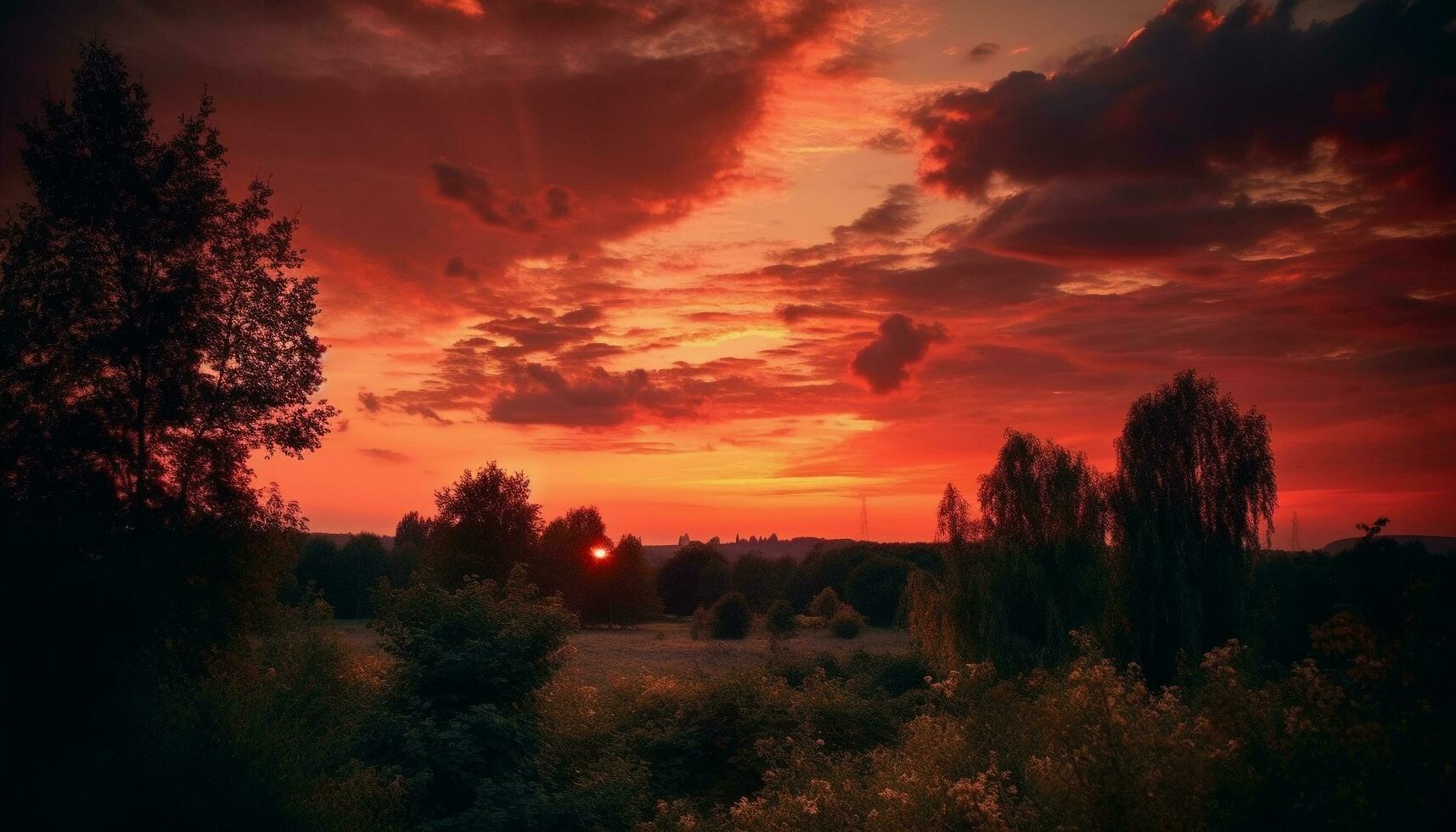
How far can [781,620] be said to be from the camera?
5841cm

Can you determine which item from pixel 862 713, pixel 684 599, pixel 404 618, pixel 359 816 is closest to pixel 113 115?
pixel 404 618

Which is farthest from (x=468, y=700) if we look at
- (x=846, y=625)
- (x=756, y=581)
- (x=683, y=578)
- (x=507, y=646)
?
(x=683, y=578)

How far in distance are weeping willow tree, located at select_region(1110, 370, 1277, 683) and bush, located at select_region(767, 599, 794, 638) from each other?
1243 inches

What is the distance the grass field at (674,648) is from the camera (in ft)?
144

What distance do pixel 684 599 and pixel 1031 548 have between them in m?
70.6

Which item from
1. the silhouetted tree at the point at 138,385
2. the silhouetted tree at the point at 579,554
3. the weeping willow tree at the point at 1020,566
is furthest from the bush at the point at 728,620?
the silhouetted tree at the point at 138,385

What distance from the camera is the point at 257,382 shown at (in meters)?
19.2

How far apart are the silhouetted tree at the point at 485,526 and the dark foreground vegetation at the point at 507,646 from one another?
18.8 meters

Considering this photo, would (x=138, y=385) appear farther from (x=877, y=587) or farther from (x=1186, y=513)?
(x=877, y=587)

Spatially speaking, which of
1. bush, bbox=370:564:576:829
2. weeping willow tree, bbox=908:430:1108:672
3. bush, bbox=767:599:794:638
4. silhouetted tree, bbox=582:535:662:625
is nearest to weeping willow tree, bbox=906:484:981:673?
weeping willow tree, bbox=908:430:1108:672

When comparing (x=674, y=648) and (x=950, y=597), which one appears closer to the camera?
(x=950, y=597)

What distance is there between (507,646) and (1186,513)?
2267 cm

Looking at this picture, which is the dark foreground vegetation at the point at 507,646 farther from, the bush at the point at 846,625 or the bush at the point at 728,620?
the bush at the point at 728,620

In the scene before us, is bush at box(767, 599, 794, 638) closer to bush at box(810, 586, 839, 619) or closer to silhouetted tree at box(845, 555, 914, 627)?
bush at box(810, 586, 839, 619)
